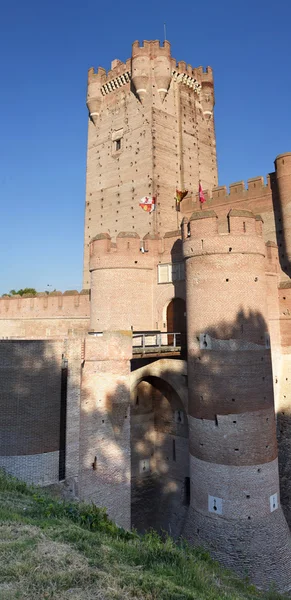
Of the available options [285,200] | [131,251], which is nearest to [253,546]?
[131,251]

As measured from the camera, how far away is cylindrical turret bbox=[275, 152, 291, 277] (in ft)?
55.7

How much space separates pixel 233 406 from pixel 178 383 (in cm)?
283

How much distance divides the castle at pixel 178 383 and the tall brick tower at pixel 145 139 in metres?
0.49

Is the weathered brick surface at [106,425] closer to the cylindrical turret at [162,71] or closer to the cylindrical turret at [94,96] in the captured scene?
the cylindrical turret at [162,71]

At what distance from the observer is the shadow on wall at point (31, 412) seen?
10.2 meters

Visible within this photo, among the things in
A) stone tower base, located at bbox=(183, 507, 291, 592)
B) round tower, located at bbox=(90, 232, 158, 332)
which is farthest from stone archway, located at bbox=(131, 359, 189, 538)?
stone tower base, located at bbox=(183, 507, 291, 592)

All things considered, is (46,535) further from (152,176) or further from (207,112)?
(207,112)

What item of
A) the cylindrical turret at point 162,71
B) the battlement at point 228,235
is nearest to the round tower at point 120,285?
the battlement at point 228,235

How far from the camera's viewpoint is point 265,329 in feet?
44.0

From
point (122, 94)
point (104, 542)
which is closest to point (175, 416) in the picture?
point (104, 542)

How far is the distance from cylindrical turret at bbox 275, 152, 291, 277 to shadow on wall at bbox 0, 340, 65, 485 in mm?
11490

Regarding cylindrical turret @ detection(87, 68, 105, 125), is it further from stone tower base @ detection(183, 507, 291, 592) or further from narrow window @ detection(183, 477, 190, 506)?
stone tower base @ detection(183, 507, 291, 592)

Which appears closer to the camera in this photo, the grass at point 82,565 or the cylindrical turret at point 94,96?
the grass at point 82,565

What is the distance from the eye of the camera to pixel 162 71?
2188cm
